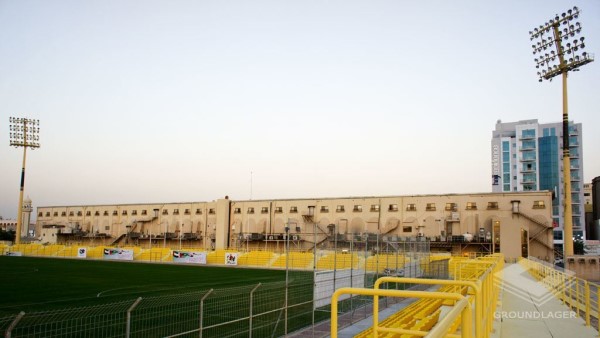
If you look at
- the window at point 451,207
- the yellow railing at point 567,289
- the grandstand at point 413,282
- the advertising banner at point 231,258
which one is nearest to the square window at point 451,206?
the window at point 451,207

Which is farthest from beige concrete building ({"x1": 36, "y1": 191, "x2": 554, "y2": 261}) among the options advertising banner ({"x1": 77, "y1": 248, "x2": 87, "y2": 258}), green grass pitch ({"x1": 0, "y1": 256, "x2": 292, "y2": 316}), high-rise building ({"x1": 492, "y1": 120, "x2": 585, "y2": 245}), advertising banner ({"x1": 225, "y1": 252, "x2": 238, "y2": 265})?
high-rise building ({"x1": 492, "y1": 120, "x2": 585, "y2": 245})

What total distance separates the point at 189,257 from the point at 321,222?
19.3m

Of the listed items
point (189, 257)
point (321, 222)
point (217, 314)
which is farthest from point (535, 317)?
point (321, 222)

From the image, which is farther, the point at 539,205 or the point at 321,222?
the point at 321,222

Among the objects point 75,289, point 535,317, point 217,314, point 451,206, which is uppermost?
point 451,206

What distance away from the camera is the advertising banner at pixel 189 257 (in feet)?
186

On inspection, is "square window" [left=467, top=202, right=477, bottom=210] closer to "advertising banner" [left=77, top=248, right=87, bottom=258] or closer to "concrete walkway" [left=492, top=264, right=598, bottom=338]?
"concrete walkway" [left=492, top=264, right=598, bottom=338]

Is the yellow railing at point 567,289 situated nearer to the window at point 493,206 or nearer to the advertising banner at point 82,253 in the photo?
the window at point 493,206

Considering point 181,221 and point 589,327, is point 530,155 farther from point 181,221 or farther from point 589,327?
point 589,327

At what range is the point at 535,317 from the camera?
1507 centimetres

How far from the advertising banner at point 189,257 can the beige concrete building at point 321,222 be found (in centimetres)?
1051

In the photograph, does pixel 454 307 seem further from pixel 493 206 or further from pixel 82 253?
pixel 82 253

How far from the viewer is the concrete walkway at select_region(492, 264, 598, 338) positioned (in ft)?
41.4

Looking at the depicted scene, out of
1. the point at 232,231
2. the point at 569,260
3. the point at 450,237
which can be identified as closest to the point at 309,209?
the point at 232,231
